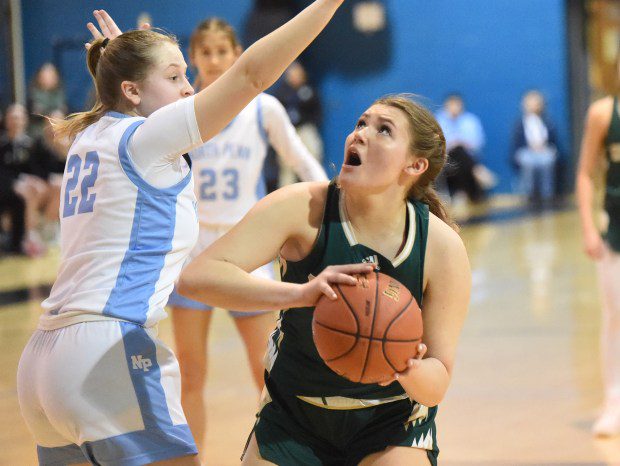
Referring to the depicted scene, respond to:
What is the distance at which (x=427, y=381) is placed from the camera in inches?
103

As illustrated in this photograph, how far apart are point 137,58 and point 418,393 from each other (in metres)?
1.16

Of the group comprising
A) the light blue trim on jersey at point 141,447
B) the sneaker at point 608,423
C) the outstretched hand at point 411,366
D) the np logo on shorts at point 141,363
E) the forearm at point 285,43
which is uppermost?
the forearm at point 285,43

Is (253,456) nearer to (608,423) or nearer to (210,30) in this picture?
(210,30)

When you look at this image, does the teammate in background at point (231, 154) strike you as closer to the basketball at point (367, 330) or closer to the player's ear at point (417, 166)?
the player's ear at point (417, 166)

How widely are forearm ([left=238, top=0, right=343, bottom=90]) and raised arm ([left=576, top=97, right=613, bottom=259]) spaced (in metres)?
2.62

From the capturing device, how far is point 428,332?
279 cm

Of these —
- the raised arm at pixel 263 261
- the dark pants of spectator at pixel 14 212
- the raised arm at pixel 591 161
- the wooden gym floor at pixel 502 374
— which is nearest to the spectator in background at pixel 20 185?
the dark pants of spectator at pixel 14 212

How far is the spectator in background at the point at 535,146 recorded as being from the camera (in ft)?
53.7

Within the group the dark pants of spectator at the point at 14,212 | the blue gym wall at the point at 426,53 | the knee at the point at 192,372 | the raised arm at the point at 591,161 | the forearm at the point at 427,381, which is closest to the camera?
the forearm at the point at 427,381

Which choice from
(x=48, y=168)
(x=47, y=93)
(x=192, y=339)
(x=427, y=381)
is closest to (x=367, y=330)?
(x=427, y=381)

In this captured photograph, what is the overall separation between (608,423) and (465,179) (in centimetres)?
1182

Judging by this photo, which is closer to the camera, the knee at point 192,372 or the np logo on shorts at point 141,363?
the np logo on shorts at point 141,363

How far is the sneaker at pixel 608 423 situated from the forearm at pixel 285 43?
9.60 ft

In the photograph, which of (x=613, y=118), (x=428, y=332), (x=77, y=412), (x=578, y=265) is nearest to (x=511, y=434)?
(x=613, y=118)
